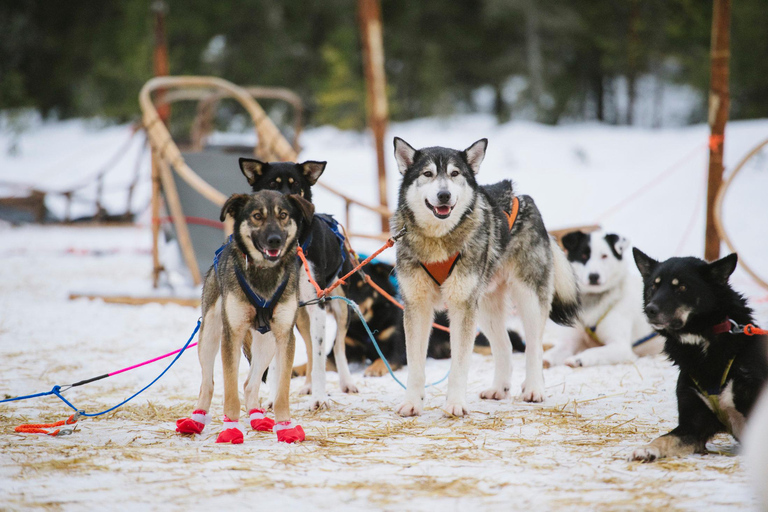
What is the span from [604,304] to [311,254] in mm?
2559

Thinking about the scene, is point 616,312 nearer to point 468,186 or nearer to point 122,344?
point 468,186

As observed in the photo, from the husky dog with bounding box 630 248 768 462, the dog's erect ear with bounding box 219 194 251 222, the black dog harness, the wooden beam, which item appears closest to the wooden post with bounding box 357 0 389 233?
the wooden beam

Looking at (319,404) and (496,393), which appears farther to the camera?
(496,393)

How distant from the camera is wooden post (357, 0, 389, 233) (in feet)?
32.4

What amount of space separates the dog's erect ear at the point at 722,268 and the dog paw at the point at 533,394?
134 cm

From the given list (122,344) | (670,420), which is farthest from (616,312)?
(122,344)

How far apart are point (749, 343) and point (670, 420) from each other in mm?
815

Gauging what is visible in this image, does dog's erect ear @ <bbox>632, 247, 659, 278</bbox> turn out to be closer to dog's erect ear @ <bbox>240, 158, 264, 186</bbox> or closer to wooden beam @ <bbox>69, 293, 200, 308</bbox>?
dog's erect ear @ <bbox>240, 158, 264, 186</bbox>

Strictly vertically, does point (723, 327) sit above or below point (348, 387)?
above

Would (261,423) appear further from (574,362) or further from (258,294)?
(574,362)

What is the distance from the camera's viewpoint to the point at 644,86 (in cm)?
2600

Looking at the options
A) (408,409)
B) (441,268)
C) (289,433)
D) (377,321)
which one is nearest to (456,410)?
(408,409)

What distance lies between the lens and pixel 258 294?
3.14m

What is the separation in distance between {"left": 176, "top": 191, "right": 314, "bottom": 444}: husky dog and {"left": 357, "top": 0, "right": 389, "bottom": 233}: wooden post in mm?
7032
